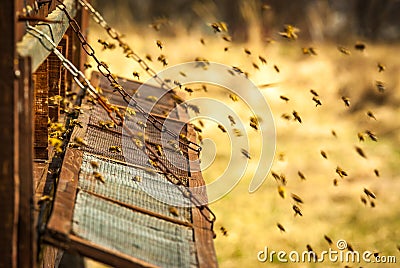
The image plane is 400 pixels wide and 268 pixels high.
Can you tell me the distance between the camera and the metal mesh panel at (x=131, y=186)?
131 inches

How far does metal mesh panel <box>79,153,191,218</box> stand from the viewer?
11.0 feet

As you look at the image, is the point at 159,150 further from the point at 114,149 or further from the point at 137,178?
the point at 137,178

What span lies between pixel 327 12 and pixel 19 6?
1969cm

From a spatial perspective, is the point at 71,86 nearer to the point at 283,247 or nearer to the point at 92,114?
the point at 92,114

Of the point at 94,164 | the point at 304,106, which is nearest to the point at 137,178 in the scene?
the point at 94,164

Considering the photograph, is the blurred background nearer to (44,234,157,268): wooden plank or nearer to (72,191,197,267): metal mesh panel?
(72,191,197,267): metal mesh panel

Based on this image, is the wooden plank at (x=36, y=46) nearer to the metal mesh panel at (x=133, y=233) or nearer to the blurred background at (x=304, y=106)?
the metal mesh panel at (x=133, y=233)

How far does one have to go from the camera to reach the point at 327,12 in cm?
2150

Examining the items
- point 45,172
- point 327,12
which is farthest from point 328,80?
point 45,172

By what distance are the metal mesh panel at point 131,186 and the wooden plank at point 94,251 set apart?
1.69ft

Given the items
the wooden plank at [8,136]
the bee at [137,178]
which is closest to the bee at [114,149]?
the bee at [137,178]

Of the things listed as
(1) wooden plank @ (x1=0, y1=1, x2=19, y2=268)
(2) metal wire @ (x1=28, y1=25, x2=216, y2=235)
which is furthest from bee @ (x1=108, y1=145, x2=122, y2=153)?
(1) wooden plank @ (x1=0, y1=1, x2=19, y2=268)

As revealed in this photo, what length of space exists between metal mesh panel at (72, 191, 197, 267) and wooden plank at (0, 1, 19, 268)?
0.30 meters

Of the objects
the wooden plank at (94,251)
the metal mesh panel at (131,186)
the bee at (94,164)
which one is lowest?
the wooden plank at (94,251)
